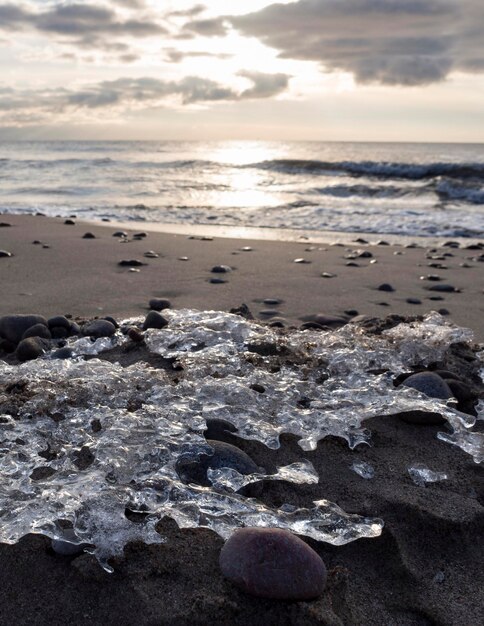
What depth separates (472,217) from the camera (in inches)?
478

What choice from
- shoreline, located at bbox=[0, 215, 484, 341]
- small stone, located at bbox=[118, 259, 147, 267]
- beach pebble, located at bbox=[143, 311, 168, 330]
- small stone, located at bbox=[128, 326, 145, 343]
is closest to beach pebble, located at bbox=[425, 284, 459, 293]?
shoreline, located at bbox=[0, 215, 484, 341]

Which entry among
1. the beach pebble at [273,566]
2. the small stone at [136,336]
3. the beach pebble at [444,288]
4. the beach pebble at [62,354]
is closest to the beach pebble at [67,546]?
the beach pebble at [273,566]

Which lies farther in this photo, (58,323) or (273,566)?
(58,323)

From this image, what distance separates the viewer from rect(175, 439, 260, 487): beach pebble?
6.56 feet

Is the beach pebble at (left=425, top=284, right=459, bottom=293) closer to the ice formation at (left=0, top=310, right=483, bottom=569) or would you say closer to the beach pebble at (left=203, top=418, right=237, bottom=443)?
the ice formation at (left=0, top=310, right=483, bottom=569)

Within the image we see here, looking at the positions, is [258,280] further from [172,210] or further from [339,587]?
[172,210]

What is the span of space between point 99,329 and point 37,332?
1.02 ft

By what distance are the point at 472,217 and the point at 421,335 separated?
32.2ft

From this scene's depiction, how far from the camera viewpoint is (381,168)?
918 inches

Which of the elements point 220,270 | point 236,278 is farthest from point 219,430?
point 220,270

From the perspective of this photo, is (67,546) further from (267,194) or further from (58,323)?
(267,194)

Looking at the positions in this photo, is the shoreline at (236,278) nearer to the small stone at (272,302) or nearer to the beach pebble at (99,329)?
the small stone at (272,302)

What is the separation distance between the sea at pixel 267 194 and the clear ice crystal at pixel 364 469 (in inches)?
332

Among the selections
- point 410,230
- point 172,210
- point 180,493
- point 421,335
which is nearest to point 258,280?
point 421,335
